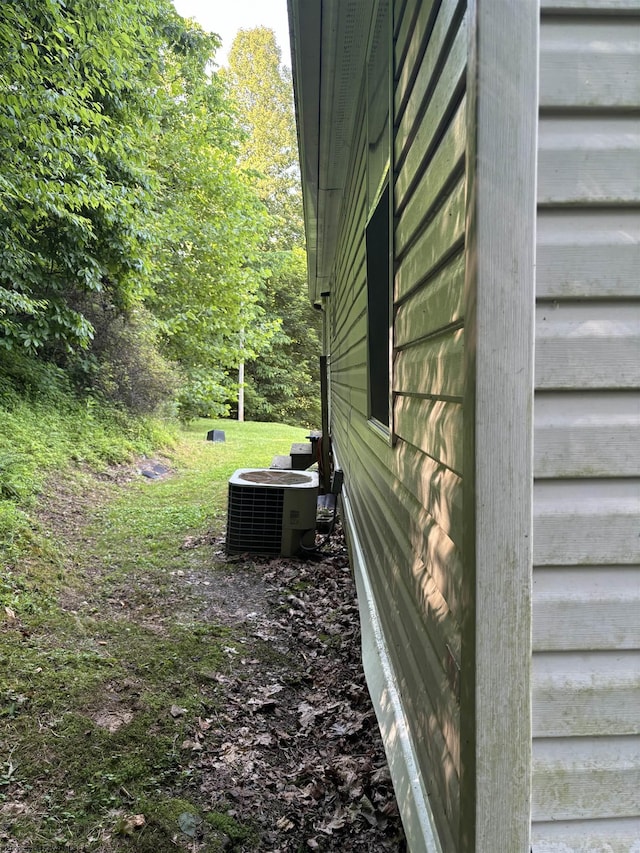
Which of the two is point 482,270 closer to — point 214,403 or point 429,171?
point 429,171

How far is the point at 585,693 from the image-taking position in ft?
4.42

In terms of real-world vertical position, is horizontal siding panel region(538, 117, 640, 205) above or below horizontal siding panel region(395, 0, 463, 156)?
below

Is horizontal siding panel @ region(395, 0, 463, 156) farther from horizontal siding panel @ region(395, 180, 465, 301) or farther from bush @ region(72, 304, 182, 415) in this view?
bush @ region(72, 304, 182, 415)

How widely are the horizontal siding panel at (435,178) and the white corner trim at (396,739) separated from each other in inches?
68.7

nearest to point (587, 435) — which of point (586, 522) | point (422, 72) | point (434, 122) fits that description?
point (586, 522)

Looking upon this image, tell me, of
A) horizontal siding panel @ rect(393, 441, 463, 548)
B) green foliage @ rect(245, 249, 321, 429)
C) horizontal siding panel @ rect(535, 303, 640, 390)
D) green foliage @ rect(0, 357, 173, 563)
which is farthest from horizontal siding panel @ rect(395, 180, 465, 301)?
green foliage @ rect(245, 249, 321, 429)

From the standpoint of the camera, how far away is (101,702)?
10.7ft

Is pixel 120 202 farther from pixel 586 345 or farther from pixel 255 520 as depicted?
pixel 586 345

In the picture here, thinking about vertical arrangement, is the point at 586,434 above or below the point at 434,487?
above

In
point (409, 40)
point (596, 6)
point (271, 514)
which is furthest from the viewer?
point (271, 514)

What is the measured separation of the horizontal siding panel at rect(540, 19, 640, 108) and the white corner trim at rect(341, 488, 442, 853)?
6.19 ft

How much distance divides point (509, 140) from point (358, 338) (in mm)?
3409

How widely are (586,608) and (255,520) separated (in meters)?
4.94

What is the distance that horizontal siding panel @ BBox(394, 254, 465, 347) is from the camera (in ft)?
4.50
